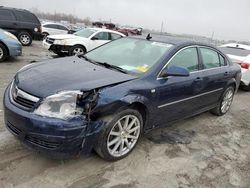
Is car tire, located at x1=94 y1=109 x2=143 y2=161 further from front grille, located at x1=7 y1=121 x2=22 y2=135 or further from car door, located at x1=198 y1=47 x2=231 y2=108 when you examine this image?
car door, located at x1=198 y1=47 x2=231 y2=108

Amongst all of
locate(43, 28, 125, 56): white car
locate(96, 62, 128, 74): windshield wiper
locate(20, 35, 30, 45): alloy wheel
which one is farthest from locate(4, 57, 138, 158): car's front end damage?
locate(20, 35, 30, 45): alloy wheel

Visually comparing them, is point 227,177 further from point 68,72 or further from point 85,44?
point 85,44

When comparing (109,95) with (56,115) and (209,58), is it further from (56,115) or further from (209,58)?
(209,58)

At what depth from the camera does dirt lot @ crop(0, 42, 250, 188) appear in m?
3.18

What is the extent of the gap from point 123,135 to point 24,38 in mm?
13215

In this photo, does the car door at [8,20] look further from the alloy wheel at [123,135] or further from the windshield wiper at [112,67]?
the alloy wheel at [123,135]

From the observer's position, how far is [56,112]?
9.97 ft

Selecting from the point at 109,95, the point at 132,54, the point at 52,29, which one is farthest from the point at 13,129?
the point at 52,29

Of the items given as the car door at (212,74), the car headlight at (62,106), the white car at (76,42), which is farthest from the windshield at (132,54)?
the white car at (76,42)

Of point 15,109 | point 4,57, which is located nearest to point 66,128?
point 15,109

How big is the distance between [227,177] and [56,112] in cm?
228

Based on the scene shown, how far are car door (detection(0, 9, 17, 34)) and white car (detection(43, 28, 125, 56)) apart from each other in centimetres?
324

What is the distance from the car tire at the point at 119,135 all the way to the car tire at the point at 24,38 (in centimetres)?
1283

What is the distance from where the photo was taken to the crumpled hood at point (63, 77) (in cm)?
317
